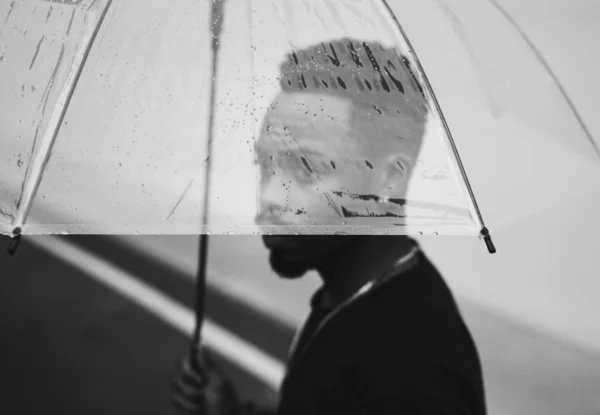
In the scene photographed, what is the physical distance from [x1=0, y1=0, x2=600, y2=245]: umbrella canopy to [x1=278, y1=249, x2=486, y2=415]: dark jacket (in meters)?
0.25

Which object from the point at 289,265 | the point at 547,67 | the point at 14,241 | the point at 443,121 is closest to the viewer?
the point at 14,241

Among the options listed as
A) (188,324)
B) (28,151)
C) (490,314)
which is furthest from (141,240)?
(28,151)

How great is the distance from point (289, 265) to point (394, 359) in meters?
0.43

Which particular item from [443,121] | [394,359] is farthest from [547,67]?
[394,359]

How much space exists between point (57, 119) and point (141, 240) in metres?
3.22

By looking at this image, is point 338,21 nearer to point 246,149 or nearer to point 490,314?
point 246,149

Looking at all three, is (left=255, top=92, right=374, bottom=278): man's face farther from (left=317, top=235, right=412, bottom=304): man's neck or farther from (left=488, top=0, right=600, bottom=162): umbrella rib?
(left=488, top=0, right=600, bottom=162): umbrella rib

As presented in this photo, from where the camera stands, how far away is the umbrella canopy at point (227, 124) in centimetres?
88

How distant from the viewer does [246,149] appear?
2.91 feet

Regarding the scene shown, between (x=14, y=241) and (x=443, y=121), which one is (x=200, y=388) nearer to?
(x=14, y=241)

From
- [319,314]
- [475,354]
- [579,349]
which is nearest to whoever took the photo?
[475,354]

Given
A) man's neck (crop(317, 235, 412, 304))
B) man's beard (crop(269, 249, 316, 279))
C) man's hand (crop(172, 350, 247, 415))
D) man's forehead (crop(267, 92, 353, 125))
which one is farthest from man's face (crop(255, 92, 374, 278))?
man's hand (crop(172, 350, 247, 415))

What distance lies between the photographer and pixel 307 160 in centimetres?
89

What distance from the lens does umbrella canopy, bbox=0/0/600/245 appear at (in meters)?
0.88
